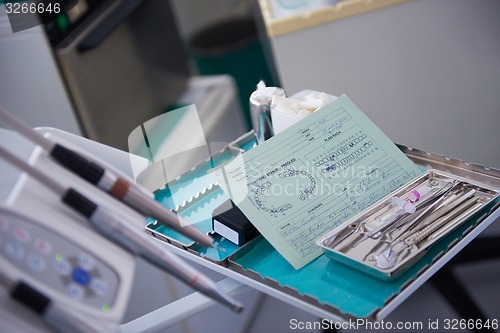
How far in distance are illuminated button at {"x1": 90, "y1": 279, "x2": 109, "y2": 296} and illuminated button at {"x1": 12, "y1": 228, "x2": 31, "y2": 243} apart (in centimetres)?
7

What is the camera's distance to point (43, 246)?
0.55 metres

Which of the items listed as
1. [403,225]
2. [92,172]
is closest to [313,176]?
[403,225]

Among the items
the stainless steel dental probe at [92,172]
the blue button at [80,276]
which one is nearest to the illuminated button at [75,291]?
the blue button at [80,276]

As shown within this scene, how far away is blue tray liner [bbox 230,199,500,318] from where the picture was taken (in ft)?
2.40

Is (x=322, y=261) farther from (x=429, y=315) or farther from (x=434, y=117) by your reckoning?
(x=434, y=117)

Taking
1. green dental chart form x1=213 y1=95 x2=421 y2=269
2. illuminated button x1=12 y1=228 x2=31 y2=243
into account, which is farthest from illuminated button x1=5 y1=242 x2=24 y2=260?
green dental chart form x1=213 y1=95 x2=421 y2=269

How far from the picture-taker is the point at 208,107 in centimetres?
196

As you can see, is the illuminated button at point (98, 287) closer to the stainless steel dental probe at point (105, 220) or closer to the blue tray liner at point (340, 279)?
the stainless steel dental probe at point (105, 220)

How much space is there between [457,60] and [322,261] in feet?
2.71

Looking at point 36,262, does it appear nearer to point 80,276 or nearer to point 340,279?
point 80,276

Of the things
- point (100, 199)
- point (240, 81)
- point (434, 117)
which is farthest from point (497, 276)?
point (240, 81)

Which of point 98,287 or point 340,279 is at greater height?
point 98,287

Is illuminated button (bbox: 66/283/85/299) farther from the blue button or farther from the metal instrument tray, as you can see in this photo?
the metal instrument tray

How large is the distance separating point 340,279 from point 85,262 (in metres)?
0.34
